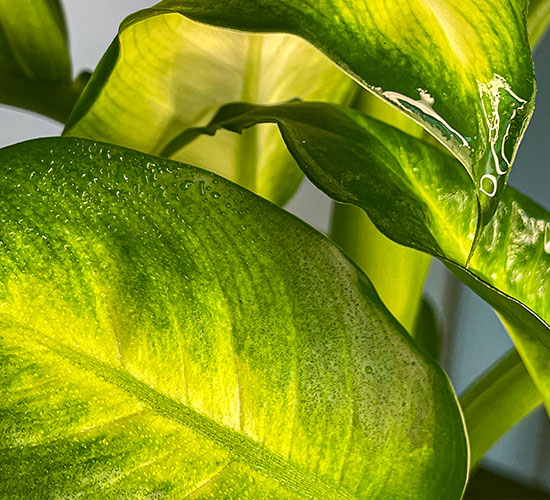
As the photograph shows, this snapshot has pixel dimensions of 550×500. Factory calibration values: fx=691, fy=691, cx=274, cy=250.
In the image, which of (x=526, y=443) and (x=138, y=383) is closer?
(x=138, y=383)

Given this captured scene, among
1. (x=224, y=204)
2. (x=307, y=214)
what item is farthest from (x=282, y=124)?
(x=307, y=214)

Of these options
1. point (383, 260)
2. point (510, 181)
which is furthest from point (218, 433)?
point (510, 181)

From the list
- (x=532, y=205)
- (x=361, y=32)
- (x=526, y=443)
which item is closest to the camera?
(x=361, y=32)

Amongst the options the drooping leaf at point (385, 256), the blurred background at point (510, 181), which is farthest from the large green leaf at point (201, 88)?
the blurred background at point (510, 181)

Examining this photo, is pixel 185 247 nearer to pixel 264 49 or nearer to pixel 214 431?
pixel 214 431

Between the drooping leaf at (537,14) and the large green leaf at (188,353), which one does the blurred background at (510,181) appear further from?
the large green leaf at (188,353)

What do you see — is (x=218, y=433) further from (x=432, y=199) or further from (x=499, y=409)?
(x=499, y=409)

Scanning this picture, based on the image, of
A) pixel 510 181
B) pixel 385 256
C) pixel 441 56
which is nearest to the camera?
pixel 441 56
